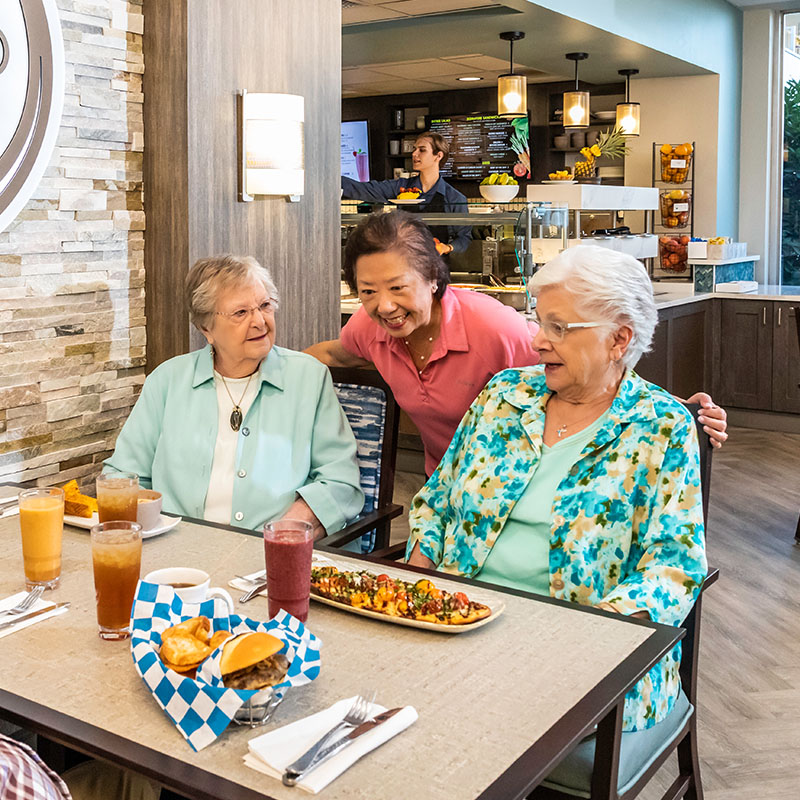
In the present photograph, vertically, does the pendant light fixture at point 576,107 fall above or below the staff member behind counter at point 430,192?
above

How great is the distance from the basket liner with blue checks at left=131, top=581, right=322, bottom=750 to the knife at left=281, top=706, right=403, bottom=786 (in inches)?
4.1

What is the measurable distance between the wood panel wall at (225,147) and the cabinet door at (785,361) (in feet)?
13.9

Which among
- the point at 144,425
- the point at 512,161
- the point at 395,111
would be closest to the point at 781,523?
the point at 144,425

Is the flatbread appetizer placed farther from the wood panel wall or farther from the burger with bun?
the wood panel wall

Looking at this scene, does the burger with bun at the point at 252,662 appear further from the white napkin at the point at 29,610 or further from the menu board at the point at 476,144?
the menu board at the point at 476,144

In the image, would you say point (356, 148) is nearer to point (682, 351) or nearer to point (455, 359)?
point (682, 351)

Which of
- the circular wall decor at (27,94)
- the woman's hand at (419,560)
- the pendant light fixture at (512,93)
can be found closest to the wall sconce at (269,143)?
the circular wall decor at (27,94)

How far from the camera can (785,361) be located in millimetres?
6734

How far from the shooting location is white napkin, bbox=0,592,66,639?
152 centimetres

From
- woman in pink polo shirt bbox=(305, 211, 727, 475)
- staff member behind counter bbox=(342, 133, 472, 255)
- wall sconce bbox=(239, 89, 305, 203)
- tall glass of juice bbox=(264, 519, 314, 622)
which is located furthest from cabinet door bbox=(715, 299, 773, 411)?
tall glass of juice bbox=(264, 519, 314, 622)

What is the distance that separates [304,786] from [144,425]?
152 centimetres

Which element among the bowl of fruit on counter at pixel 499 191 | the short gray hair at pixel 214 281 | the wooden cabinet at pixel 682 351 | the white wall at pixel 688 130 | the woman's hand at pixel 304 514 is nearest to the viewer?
the woman's hand at pixel 304 514

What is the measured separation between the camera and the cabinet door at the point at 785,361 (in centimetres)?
671

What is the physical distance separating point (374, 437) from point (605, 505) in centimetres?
81
